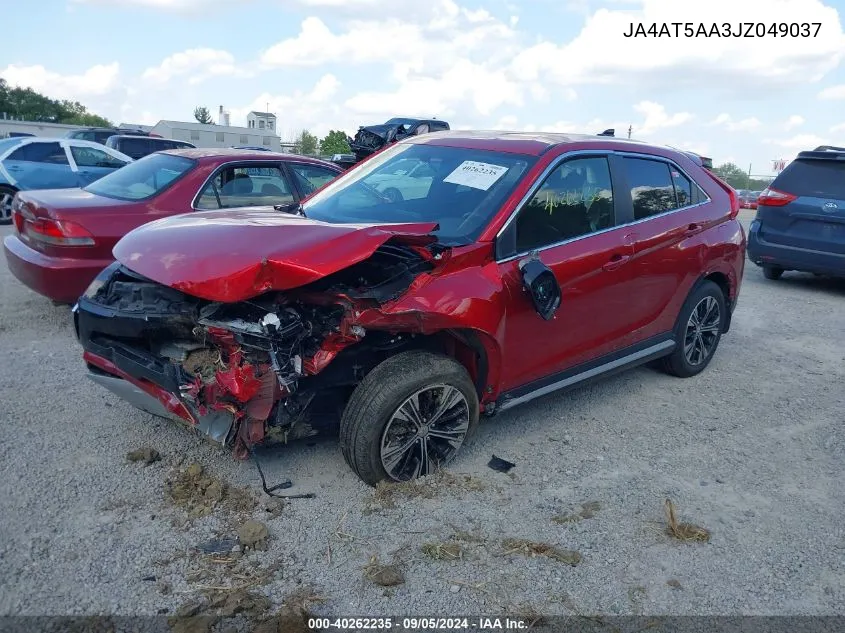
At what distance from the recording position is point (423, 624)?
2691 mm

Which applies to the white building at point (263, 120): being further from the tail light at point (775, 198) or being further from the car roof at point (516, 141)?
the car roof at point (516, 141)

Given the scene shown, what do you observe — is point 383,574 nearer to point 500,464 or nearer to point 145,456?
point 500,464

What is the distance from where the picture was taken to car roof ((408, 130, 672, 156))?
4.25 m

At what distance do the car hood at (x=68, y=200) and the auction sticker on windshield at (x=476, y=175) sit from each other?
317cm

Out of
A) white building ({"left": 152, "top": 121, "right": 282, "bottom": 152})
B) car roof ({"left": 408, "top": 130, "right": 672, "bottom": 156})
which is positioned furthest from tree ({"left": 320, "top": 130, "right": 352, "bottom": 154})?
car roof ({"left": 408, "top": 130, "right": 672, "bottom": 156})

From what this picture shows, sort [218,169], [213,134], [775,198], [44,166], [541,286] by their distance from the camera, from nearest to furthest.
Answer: [541,286] < [218,169] < [775,198] < [44,166] < [213,134]

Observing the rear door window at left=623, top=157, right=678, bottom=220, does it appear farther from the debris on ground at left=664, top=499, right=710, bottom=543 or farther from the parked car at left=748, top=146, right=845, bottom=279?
the parked car at left=748, top=146, right=845, bottom=279

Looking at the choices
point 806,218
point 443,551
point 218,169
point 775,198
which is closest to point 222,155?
point 218,169

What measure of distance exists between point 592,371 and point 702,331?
4.81 feet

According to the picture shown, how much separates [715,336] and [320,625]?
161 inches

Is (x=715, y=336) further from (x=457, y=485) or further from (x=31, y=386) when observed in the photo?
(x=31, y=386)

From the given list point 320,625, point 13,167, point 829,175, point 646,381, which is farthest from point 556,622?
point 13,167

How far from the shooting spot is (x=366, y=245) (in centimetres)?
328

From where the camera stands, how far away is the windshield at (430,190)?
12.7 ft
